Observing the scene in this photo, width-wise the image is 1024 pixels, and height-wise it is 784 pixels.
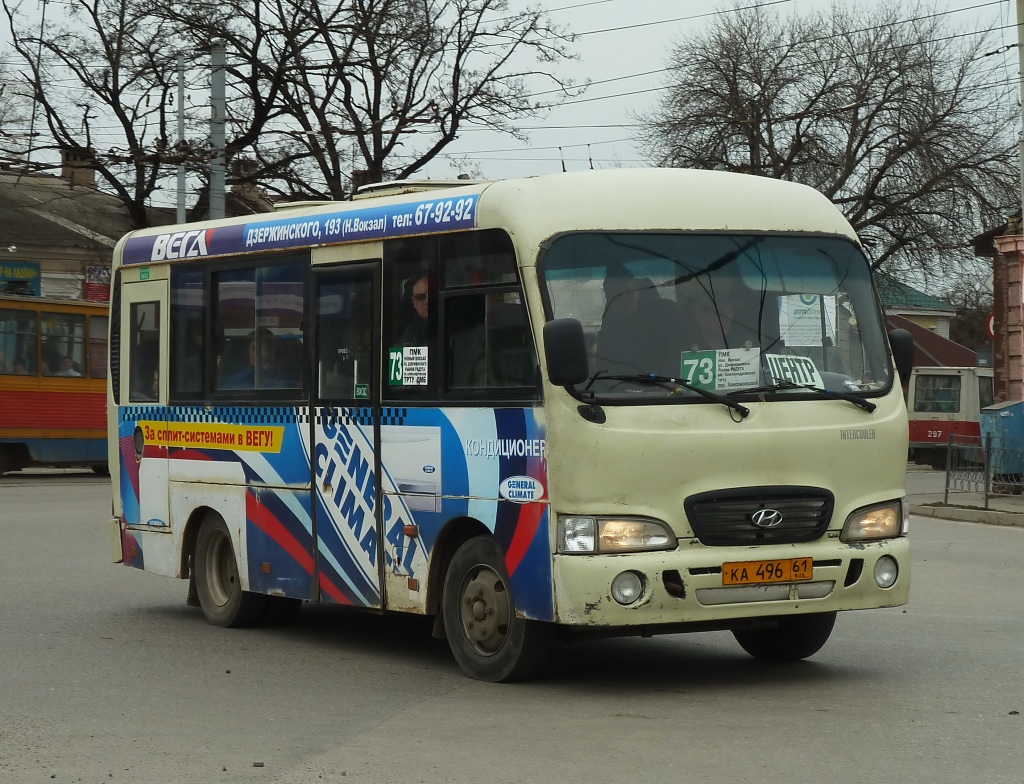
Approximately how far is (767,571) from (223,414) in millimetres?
4325

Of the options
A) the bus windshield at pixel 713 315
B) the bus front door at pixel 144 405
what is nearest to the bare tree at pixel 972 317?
the bus front door at pixel 144 405

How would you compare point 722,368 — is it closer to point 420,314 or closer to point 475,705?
point 420,314

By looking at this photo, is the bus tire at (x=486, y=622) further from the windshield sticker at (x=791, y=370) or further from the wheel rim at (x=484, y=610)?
the windshield sticker at (x=791, y=370)

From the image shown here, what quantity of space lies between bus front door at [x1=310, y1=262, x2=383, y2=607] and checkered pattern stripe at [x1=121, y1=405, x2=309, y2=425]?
283mm

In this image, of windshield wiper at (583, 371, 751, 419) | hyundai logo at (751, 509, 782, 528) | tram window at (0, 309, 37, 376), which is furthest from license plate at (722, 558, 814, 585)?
tram window at (0, 309, 37, 376)

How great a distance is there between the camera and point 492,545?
904cm

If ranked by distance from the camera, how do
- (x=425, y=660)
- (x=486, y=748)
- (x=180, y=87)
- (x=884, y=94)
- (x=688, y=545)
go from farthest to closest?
(x=884, y=94)
(x=180, y=87)
(x=425, y=660)
(x=688, y=545)
(x=486, y=748)

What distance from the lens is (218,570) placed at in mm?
11898

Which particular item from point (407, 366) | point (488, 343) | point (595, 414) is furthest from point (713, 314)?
point (407, 366)

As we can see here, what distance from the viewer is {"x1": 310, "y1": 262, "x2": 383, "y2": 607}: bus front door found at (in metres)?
10.0

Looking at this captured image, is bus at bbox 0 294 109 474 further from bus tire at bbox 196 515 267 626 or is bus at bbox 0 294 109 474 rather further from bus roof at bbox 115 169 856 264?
bus roof at bbox 115 169 856 264

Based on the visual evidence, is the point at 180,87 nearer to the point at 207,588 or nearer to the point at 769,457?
the point at 207,588

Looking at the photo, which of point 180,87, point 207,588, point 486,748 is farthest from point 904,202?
point 486,748

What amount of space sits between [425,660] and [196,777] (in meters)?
3.44
